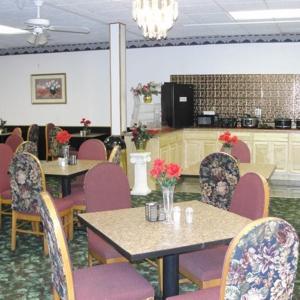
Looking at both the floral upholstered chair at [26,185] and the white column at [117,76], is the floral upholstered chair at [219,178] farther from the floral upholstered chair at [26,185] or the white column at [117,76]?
the white column at [117,76]

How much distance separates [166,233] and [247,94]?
6.98 metres

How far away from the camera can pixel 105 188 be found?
3.62 meters

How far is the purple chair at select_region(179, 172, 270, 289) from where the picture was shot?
9.19 feet

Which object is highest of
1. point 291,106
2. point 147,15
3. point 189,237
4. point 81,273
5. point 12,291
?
point 147,15

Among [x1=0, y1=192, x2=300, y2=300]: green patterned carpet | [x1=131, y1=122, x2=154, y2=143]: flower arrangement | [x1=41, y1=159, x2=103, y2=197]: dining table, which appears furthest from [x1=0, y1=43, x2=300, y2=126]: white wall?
[x1=41, y1=159, x2=103, y2=197]: dining table

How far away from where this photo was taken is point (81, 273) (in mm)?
2758

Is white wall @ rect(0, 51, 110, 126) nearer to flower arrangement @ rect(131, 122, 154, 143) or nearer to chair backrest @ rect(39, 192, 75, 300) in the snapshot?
flower arrangement @ rect(131, 122, 154, 143)

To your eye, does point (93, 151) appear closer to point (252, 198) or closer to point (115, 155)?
point (115, 155)

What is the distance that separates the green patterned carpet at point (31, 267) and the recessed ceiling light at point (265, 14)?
8.86 feet

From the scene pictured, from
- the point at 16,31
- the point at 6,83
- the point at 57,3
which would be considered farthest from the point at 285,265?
the point at 6,83

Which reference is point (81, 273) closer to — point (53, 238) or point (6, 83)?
point (53, 238)

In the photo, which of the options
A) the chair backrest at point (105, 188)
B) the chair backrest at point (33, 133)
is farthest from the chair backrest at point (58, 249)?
the chair backrest at point (33, 133)

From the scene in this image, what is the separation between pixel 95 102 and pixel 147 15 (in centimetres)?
651

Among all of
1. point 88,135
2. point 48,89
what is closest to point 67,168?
point 88,135
